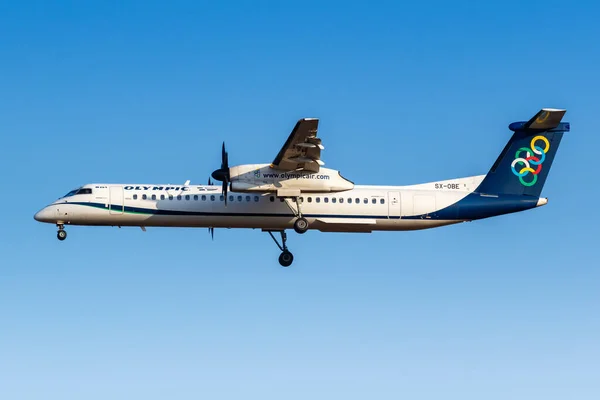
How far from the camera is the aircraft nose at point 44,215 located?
4122 cm

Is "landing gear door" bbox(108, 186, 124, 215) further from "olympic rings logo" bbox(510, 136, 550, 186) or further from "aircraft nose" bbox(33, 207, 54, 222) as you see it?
"olympic rings logo" bbox(510, 136, 550, 186)

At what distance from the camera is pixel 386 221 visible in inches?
1629

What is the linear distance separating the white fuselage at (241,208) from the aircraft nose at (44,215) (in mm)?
38

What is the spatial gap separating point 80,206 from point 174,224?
3661 mm

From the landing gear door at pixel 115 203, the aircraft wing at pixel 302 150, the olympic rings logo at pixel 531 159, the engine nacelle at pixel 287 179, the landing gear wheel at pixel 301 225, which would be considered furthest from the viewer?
the olympic rings logo at pixel 531 159

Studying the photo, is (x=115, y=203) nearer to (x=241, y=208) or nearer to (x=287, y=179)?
(x=241, y=208)

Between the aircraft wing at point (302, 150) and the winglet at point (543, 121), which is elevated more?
the winglet at point (543, 121)

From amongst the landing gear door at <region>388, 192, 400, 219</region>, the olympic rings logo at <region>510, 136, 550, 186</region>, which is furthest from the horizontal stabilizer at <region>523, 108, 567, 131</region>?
the landing gear door at <region>388, 192, 400, 219</region>

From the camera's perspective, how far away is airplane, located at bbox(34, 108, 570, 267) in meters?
39.9

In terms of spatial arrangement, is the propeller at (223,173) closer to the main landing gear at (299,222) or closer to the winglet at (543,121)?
the main landing gear at (299,222)

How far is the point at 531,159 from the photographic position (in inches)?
1668

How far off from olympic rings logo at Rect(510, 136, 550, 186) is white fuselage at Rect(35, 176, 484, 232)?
9.22 feet

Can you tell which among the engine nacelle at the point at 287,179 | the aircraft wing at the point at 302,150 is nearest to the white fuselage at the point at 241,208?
the engine nacelle at the point at 287,179

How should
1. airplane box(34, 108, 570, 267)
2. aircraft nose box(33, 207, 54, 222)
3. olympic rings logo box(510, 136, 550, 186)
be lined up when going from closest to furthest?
airplane box(34, 108, 570, 267)
aircraft nose box(33, 207, 54, 222)
olympic rings logo box(510, 136, 550, 186)
